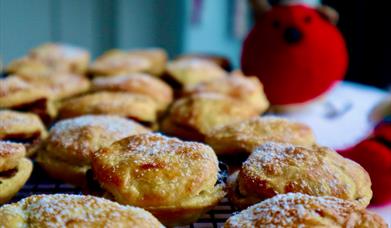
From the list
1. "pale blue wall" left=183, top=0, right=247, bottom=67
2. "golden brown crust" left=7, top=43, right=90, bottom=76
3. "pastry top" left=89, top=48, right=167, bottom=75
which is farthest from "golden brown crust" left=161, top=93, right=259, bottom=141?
"pale blue wall" left=183, top=0, right=247, bottom=67

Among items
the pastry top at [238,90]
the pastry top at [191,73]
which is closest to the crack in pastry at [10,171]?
the pastry top at [238,90]

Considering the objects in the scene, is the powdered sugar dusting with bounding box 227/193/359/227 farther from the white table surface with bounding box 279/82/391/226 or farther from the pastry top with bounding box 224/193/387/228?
the white table surface with bounding box 279/82/391/226

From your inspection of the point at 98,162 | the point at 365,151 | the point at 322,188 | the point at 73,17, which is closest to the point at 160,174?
the point at 98,162

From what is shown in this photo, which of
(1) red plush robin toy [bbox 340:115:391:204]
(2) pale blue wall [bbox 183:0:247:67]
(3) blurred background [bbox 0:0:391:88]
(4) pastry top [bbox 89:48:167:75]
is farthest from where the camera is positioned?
(2) pale blue wall [bbox 183:0:247:67]

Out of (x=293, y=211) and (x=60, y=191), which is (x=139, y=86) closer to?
(x=60, y=191)

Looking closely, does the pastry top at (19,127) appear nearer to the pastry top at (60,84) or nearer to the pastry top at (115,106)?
the pastry top at (115,106)

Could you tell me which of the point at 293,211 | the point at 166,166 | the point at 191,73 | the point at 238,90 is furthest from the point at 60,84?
the point at 293,211
